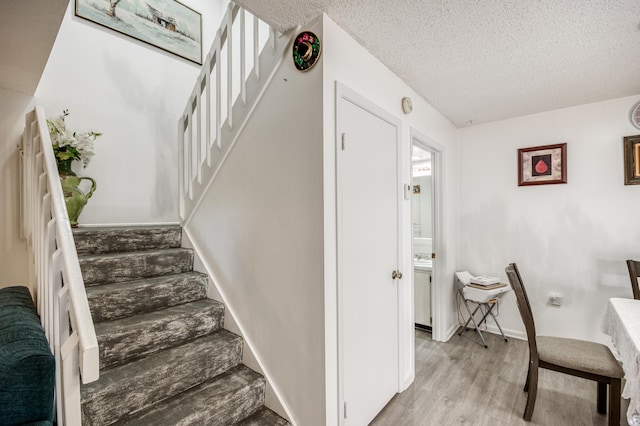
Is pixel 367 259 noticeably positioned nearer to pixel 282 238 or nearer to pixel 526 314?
pixel 282 238

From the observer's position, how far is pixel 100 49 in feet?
9.13

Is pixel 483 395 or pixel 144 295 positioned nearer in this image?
pixel 144 295

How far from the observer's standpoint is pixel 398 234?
2.34m

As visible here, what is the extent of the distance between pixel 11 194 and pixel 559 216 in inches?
192

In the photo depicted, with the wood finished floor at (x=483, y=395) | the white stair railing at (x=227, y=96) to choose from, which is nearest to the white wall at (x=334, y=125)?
the wood finished floor at (x=483, y=395)

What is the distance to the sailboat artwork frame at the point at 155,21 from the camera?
9.12ft

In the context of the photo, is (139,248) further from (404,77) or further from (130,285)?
(404,77)

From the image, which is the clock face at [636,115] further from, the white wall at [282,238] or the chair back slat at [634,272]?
the white wall at [282,238]

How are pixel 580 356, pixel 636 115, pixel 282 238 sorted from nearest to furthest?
pixel 282 238 → pixel 580 356 → pixel 636 115

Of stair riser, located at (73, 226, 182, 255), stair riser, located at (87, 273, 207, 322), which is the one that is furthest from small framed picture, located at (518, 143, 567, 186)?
stair riser, located at (73, 226, 182, 255)

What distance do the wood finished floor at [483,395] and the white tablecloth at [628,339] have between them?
0.60 metres

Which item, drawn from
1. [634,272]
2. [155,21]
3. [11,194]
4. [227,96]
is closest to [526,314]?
[634,272]

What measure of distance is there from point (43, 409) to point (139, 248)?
1491mm

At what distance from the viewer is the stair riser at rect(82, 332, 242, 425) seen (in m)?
1.41
